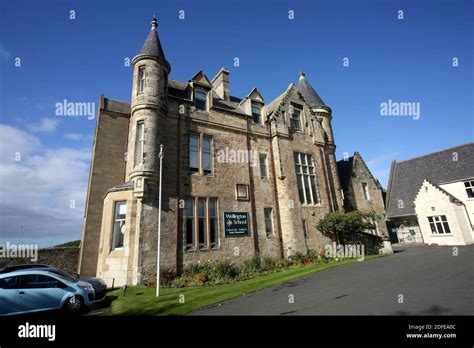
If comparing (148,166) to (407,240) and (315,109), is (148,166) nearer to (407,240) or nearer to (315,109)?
(315,109)

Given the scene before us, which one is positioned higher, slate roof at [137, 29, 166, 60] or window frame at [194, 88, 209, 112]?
slate roof at [137, 29, 166, 60]

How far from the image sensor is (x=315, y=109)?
2606cm

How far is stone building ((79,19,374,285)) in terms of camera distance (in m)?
13.9

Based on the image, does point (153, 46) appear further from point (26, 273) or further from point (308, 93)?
point (308, 93)

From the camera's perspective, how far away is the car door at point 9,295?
818 centimetres

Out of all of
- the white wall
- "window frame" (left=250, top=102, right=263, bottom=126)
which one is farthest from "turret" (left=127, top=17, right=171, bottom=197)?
the white wall

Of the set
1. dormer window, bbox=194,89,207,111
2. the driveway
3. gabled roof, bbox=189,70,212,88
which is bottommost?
the driveway

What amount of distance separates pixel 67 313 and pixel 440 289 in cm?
1315

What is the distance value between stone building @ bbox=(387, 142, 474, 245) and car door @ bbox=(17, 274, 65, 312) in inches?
1314

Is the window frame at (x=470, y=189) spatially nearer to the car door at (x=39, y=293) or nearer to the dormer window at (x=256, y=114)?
the dormer window at (x=256, y=114)

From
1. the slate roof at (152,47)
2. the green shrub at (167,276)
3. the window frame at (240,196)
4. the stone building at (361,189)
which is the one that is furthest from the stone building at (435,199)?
the slate roof at (152,47)

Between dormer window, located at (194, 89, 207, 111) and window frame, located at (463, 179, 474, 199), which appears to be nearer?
dormer window, located at (194, 89, 207, 111)

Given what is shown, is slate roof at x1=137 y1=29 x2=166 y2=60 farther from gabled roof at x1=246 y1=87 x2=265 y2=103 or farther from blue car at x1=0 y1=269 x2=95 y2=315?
blue car at x1=0 y1=269 x2=95 y2=315

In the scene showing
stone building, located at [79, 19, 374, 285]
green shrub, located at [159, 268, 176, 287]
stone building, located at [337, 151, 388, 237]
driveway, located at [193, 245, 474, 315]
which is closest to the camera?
driveway, located at [193, 245, 474, 315]
